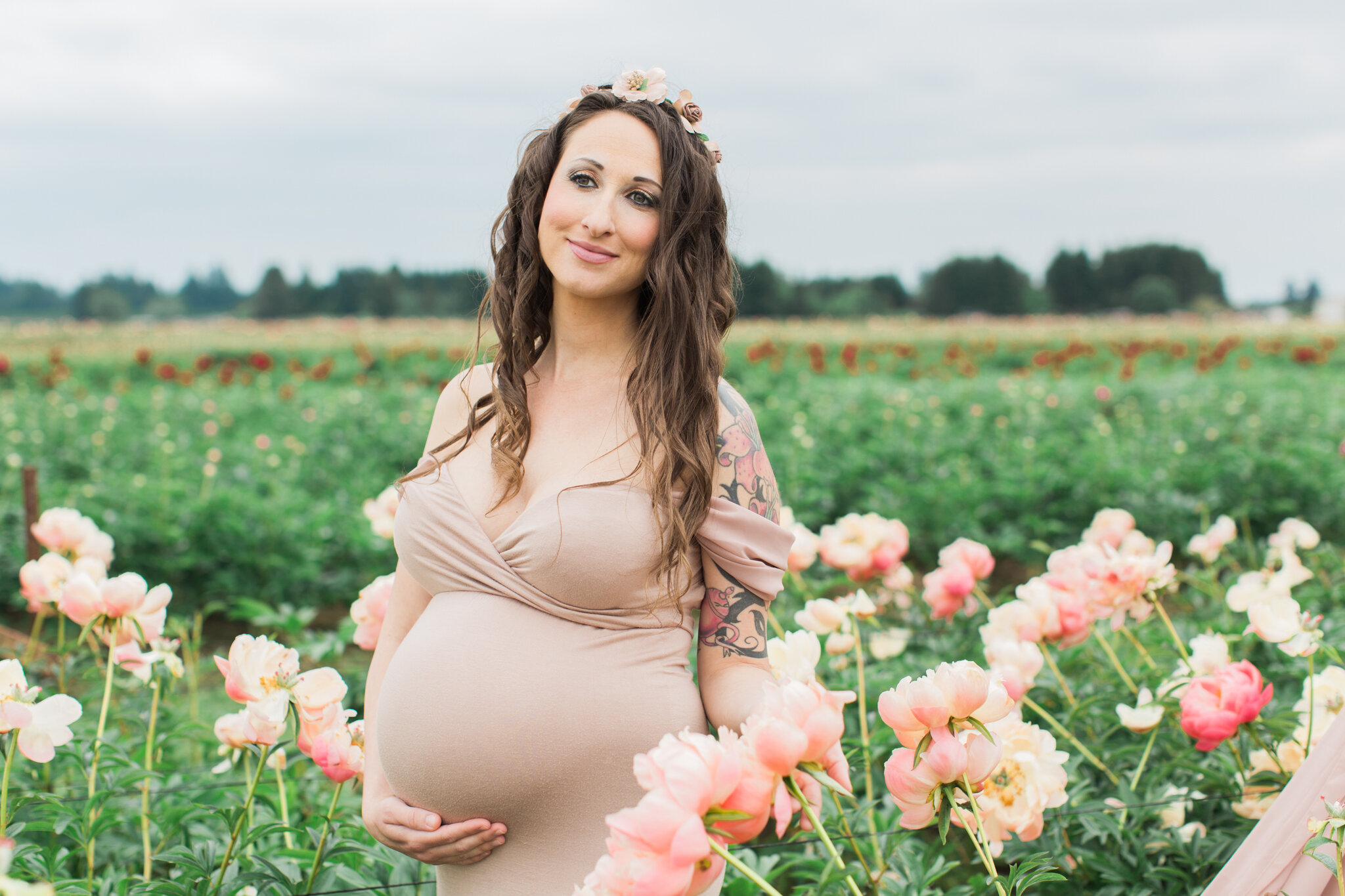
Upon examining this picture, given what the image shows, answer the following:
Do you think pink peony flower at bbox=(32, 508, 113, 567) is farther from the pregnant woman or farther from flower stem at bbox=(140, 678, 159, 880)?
the pregnant woman

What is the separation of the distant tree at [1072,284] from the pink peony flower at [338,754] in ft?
138

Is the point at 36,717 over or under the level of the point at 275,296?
under

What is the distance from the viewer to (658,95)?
148cm

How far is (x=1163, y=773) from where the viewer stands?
1827 millimetres

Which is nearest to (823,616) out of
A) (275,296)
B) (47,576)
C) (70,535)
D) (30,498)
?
(47,576)

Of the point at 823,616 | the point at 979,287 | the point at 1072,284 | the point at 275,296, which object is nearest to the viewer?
the point at 823,616

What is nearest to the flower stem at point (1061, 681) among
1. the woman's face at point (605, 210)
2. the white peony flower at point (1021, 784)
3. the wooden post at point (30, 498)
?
the white peony flower at point (1021, 784)

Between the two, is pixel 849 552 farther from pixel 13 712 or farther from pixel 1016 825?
pixel 13 712

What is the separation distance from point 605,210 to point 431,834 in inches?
34.2

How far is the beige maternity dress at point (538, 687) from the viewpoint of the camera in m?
1.27

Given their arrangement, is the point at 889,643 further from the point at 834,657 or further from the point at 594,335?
the point at 594,335

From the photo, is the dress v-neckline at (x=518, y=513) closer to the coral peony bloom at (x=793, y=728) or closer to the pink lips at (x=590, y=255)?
the pink lips at (x=590, y=255)

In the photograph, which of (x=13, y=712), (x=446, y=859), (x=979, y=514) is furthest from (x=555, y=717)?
(x=979, y=514)

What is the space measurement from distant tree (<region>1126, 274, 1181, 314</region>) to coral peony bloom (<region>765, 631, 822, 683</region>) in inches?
1654
